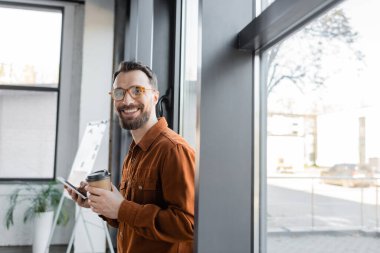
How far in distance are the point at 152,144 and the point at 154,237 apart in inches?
14.7

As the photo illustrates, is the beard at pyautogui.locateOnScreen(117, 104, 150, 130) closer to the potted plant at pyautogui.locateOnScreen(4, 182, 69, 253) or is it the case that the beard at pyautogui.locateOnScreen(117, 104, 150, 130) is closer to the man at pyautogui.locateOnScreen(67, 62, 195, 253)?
the man at pyautogui.locateOnScreen(67, 62, 195, 253)

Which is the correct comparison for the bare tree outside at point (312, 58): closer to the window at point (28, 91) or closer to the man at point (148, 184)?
the man at point (148, 184)

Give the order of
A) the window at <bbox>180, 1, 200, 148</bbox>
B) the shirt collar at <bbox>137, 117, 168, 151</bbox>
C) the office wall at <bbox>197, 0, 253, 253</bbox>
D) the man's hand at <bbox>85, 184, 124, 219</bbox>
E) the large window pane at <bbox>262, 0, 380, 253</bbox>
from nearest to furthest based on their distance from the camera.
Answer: the large window pane at <bbox>262, 0, 380, 253</bbox> → the office wall at <bbox>197, 0, 253, 253</bbox> → the man's hand at <bbox>85, 184, 124, 219</bbox> → the shirt collar at <bbox>137, 117, 168, 151</bbox> → the window at <bbox>180, 1, 200, 148</bbox>

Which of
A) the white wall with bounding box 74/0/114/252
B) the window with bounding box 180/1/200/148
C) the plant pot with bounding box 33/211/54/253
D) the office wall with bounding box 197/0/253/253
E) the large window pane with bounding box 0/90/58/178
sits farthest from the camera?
the large window pane with bounding box 0/90/58/178

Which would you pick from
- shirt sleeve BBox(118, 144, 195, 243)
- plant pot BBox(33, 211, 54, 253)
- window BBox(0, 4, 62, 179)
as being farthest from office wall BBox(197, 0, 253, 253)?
window BBox(0, 4, 62, 179)

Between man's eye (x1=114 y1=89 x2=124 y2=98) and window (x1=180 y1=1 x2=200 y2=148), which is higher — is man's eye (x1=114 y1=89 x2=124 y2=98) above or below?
below

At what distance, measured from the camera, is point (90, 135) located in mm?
3654

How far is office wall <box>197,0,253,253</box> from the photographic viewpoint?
1.14m

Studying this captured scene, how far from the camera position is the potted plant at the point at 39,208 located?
4.05m

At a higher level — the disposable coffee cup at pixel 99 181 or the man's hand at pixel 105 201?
the disposable coffee cup at pixel 99 181

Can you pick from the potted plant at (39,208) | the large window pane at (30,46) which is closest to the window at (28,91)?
the large window pane at (30,46)

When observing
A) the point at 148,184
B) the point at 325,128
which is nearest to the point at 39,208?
the point at 148,184

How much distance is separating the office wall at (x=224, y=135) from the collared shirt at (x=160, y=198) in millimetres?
105

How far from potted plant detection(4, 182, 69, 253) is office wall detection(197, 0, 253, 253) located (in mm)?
3459
